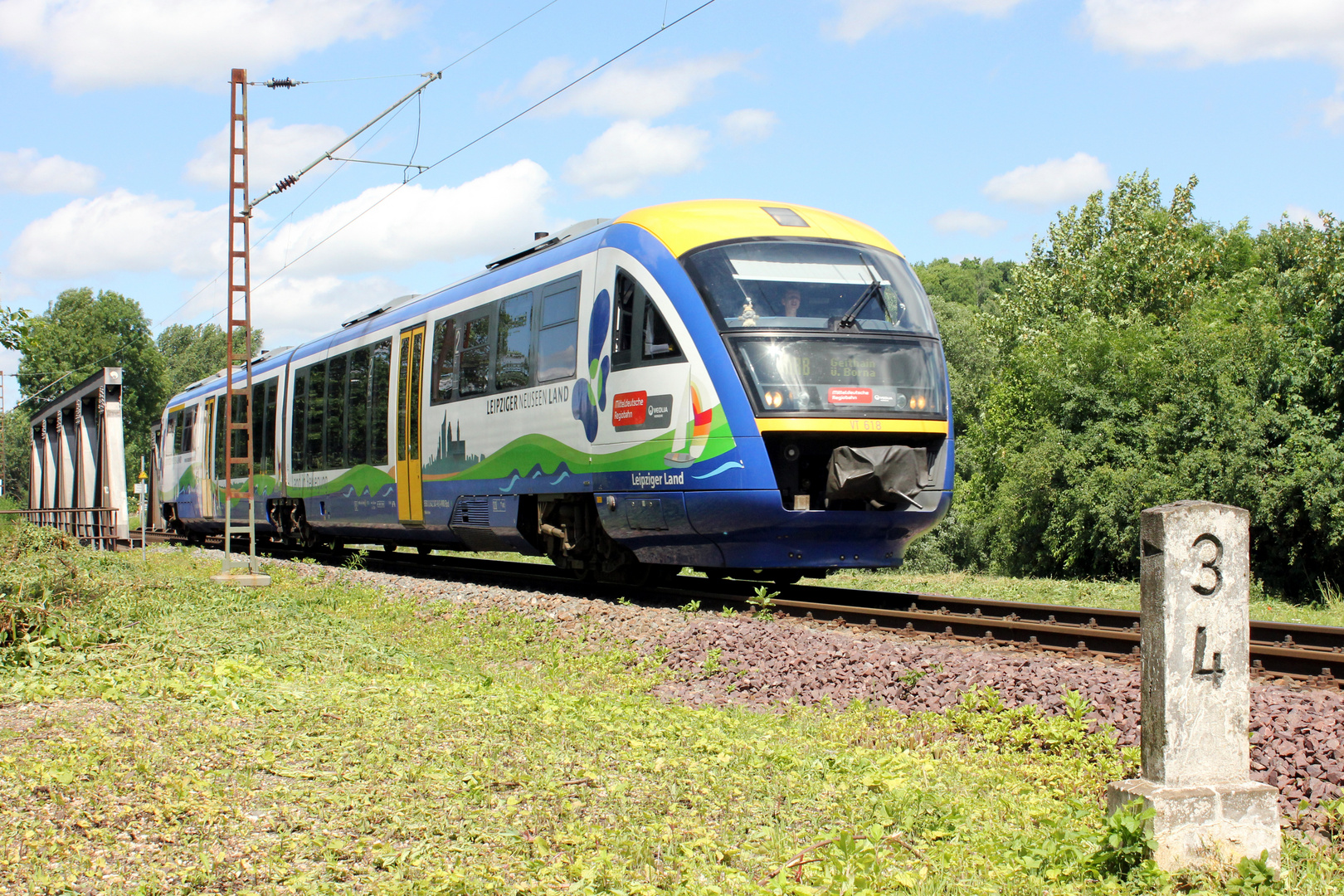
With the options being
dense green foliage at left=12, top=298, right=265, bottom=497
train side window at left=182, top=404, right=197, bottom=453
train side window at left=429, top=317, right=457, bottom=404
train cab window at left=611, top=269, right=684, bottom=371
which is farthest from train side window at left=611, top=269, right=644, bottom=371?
dense green foliage at left=12, top=298, right=265, bottom=497

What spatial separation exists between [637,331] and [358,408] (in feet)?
25.4

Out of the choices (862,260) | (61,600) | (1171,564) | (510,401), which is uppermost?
(862,260)

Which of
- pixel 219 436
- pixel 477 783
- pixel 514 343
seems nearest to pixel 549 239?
pixel 514 343

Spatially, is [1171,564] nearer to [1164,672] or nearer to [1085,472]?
[1164,672]

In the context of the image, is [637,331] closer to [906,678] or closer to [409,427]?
[906,678]

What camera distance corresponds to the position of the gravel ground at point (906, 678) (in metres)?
5.31

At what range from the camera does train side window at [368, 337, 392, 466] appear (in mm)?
16125

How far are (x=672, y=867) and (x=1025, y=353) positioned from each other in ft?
119

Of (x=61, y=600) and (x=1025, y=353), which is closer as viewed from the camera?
(x=61, y=600)

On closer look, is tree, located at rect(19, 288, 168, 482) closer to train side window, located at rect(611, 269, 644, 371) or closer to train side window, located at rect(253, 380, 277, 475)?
train side window, located at rect(253, 380, 277, 475)

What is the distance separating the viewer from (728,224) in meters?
10.7

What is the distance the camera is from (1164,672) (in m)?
4.38

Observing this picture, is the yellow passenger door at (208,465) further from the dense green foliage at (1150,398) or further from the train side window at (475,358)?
the dense green foliage at (1150,398)

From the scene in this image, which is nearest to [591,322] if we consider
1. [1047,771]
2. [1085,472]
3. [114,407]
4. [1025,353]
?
[1047,771]
